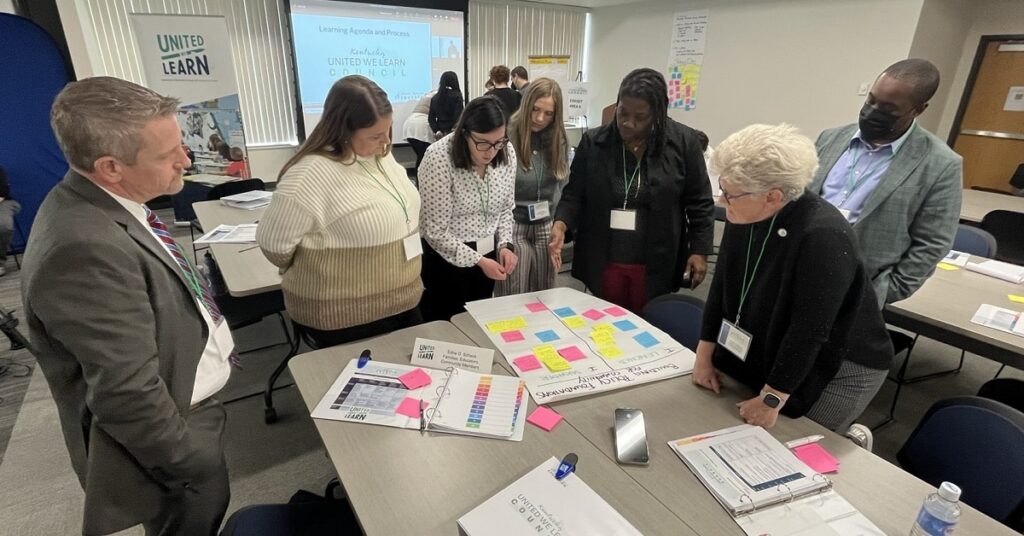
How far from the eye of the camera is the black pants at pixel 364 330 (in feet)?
5.84

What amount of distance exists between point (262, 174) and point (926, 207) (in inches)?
251

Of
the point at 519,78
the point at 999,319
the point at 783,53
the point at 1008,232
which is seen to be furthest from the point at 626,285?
the point at 783,53

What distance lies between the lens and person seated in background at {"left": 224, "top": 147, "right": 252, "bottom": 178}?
537 centimetres

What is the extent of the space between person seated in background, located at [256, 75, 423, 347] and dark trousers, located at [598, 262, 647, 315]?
0.90m

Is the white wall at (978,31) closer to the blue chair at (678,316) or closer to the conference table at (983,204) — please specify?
the conference table at (983,204)

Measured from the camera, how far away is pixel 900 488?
43.0 inches

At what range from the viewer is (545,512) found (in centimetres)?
99

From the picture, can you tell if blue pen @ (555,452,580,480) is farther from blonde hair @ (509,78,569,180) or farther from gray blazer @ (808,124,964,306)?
blonde hair @ (509,78,569,180)

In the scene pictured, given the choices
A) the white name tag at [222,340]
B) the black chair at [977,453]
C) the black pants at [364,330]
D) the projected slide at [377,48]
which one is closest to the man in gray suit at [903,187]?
A: the black chair at [977,453]

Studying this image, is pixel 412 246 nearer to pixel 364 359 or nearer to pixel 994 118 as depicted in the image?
pixel 364 359

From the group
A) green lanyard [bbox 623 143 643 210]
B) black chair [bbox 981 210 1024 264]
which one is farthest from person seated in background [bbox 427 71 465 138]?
black chair [bbox 981 210 1024 264]

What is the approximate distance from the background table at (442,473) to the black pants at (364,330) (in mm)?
437

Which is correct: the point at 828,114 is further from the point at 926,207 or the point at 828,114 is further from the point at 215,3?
the point at 215,3

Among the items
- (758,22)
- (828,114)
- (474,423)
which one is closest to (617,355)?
(474,423)
